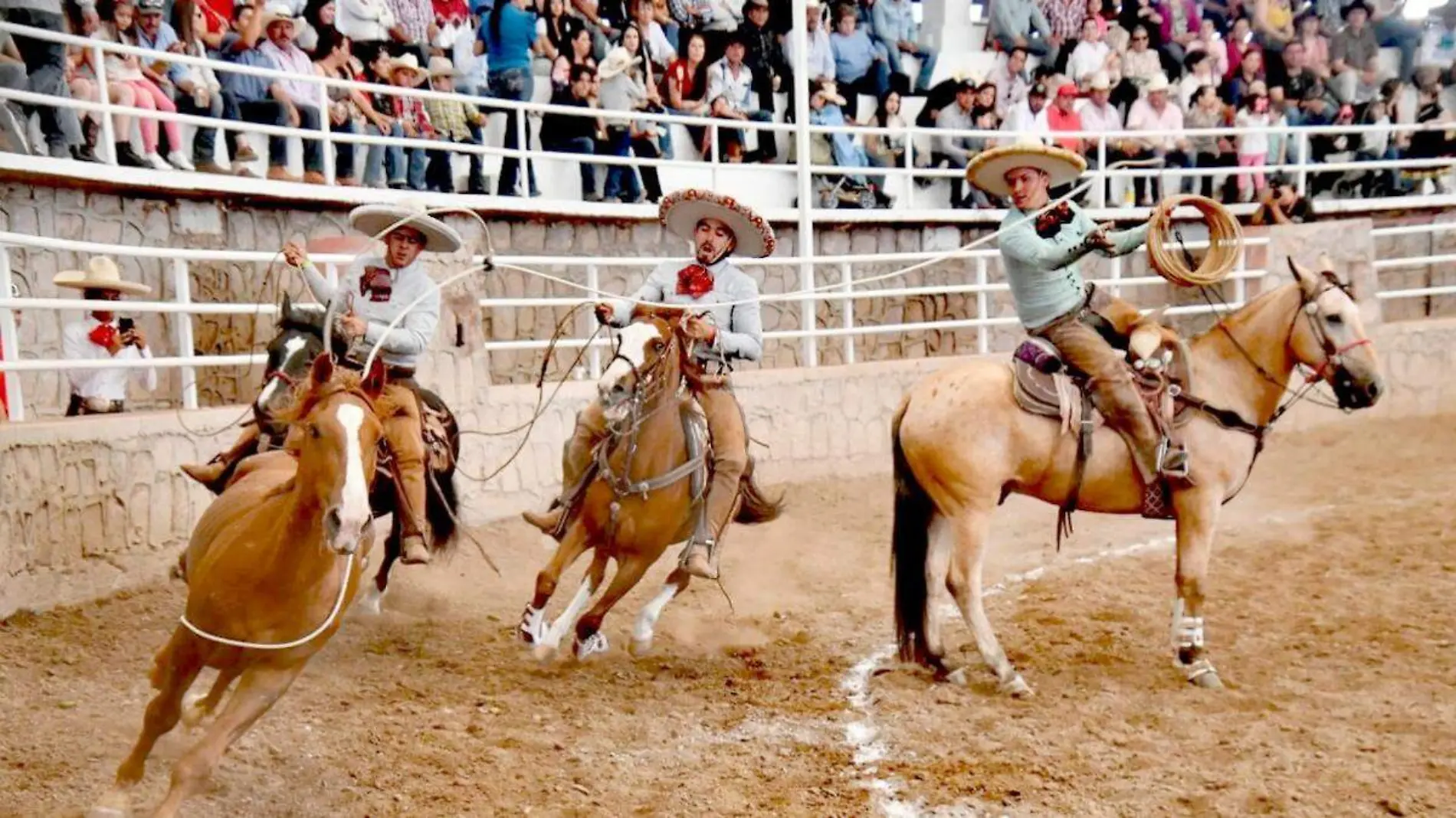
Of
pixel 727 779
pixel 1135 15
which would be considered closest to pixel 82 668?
pixel 727 779

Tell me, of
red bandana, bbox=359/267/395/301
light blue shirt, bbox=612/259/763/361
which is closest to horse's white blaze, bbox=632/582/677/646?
light blue shirt, bbox=612/259/763/361

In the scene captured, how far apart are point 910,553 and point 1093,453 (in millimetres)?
990

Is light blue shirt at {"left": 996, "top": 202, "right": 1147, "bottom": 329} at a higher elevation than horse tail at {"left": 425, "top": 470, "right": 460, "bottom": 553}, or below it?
higher

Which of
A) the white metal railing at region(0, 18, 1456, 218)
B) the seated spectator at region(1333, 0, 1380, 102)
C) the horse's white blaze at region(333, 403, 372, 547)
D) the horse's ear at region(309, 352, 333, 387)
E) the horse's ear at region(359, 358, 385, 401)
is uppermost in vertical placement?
the seated spectator at region(1333, 0, 1380, 102)

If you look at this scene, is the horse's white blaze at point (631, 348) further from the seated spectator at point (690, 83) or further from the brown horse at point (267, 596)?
the seated spectator at point (690, 83)

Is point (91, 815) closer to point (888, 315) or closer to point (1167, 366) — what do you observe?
point (1167, 366)

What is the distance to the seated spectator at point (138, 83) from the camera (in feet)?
30.9

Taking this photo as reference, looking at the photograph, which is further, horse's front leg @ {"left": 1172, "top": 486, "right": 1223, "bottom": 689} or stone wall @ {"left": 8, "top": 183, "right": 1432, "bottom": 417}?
stone wall @ {"left": 8, "top": 183, "right": 1432, "bottom": 417}

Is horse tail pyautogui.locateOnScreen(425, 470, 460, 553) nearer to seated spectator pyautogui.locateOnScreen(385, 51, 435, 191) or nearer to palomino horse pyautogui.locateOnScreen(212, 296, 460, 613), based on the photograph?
palomino horse pyautogui.locateOnScreen(212, 296, 460, 613)

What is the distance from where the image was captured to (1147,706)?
5711 millimetres

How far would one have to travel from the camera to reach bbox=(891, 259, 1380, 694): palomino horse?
6.14 metres

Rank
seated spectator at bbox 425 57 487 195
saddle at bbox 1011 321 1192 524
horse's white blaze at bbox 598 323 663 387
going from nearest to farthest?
horse's white blaze at bbox 598 323 663 387
saddle at bbox 1011 321 1192 524
seated spectator at bbox 425 57 487 195

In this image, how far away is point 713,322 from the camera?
614 cm

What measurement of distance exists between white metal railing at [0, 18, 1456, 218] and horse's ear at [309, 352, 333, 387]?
145 inches
